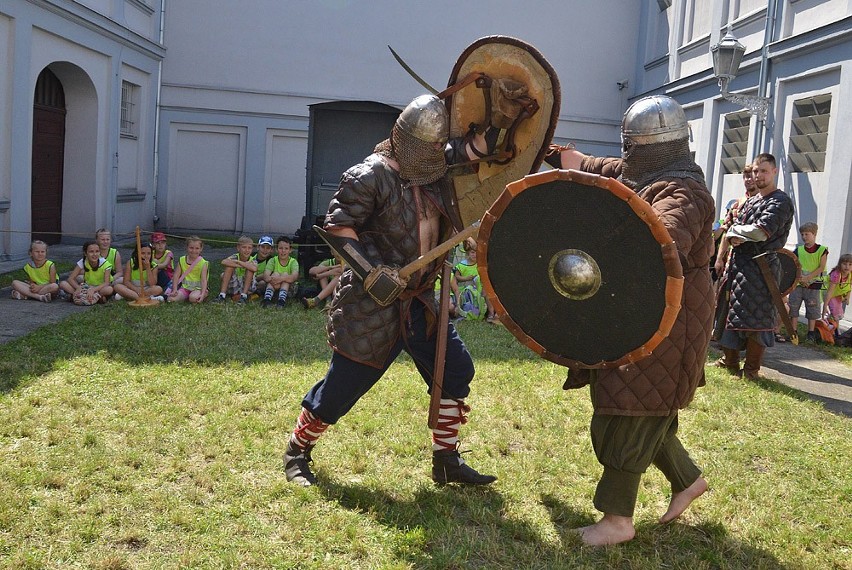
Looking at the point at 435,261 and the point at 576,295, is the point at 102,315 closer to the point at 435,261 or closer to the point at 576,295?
the point at 435,261

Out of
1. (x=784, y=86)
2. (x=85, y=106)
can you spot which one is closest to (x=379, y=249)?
(x=784, y=86)

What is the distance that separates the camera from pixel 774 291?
5660mm

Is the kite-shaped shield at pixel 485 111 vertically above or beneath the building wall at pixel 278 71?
beneath

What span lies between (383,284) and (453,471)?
99 centimetres

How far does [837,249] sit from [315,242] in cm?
575

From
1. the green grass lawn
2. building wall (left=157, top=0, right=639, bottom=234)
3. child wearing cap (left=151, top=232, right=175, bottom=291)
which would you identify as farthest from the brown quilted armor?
building wall (left=157, top=0, right=639, bottom=234)

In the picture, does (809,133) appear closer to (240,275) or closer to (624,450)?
(240,275)

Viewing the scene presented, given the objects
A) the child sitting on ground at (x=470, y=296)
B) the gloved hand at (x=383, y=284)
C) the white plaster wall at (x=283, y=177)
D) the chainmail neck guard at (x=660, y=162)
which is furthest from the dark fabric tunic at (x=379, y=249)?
the white plaster wall at (x=283, y=177)

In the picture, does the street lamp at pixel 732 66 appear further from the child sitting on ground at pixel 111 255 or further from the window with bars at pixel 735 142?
the child sitting on ground at pixel 111 255

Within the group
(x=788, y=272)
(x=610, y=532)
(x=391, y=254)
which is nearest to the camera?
(x=610, y=532)

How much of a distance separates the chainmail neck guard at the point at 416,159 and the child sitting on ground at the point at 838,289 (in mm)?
6317

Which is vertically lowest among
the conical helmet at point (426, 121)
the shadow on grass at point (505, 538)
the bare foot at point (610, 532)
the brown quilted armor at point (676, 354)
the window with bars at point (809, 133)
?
the shadow on grass at point (505, 538)

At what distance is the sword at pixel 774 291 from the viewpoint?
5.45 meters

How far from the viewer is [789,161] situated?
984 cm
